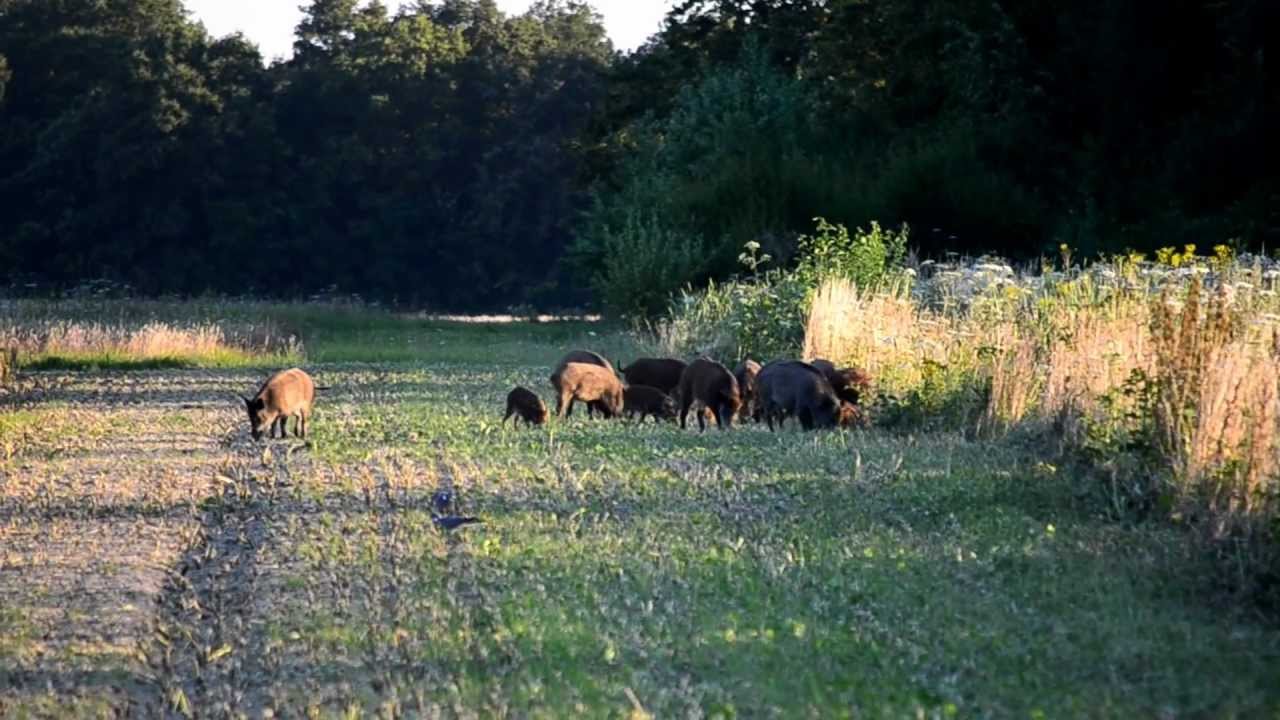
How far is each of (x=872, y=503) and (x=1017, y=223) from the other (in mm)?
24774

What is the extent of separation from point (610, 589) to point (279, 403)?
9501 millimetres

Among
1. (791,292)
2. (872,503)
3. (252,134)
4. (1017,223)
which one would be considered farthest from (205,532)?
(252,134)

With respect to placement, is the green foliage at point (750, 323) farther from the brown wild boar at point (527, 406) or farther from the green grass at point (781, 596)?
the green grass at point (781, 596)

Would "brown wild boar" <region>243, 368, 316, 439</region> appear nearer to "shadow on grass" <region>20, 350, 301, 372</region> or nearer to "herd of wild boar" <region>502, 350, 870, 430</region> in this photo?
"herd of wild boar" <region>502, 350, 870, 430</region>

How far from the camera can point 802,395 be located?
17.7 metres

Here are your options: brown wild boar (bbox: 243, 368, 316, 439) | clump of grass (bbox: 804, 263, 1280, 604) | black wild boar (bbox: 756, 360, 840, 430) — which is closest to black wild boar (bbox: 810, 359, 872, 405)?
clump of grass (bbox: 804, 263, 1280, 604)

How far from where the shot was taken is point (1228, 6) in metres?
38.3

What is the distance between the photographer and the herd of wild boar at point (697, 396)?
58.6ft

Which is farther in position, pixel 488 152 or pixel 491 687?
pixel 488 152

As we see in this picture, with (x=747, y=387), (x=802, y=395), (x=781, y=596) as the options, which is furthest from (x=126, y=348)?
(x=781, y=596)

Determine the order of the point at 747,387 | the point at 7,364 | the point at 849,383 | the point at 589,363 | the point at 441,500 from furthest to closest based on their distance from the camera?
the point at 7,364 < the point at 589,363 < the point at 747,387 < the point at 849,383 < the point at 441,500

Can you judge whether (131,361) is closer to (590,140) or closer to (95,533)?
(95,533)

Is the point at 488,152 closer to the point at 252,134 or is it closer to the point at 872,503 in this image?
the point at 252,134

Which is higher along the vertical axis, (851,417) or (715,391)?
(715,391)
